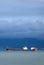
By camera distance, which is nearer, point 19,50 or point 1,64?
point 1,64

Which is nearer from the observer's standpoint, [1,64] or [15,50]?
[1,64]

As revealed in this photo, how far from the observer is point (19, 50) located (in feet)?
405

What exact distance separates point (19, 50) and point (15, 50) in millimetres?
3395

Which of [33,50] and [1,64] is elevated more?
[33,50]

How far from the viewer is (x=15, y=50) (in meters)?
120

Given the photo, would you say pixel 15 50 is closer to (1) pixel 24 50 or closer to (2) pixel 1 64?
(1) pixel 24 50

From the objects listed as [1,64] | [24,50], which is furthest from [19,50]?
[1,64]

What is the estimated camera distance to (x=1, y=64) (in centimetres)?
4775

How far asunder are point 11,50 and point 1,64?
71843mm

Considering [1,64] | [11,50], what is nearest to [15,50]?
[11,50]

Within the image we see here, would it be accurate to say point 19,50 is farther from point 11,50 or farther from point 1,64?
point 1,64

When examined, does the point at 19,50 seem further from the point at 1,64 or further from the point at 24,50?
the point at 1,64

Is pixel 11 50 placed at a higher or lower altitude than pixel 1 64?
higher

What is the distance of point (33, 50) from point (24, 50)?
5457 mm
